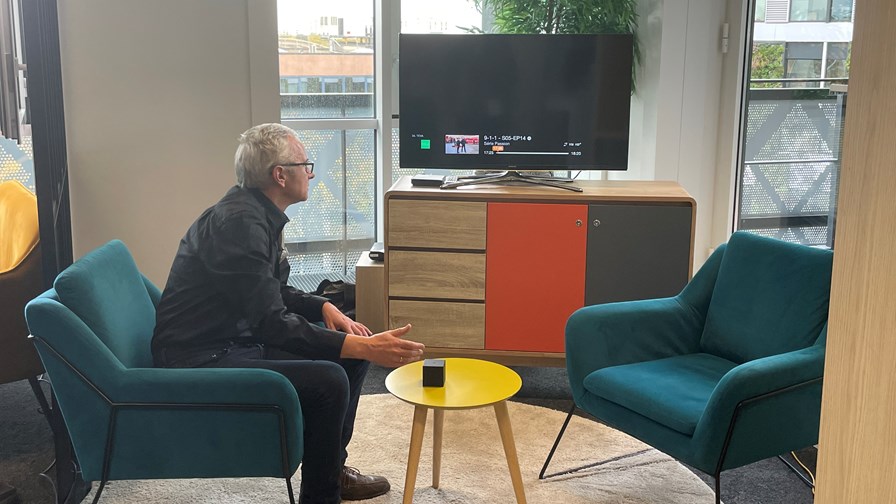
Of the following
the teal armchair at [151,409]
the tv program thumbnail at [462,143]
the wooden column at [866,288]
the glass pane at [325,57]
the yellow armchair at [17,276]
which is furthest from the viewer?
the glass pane at [325,57]

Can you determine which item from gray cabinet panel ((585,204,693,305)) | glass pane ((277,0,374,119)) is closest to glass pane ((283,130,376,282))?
glass pane ((277,0,374,119))

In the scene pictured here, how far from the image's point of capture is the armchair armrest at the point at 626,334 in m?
3.04

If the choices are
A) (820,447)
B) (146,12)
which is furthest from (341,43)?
(820,447)

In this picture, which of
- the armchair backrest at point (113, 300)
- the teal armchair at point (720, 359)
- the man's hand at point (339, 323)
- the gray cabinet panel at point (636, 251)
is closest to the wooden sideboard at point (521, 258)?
the gray cabinet panel at point (636, 251)

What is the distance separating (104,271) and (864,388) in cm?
218

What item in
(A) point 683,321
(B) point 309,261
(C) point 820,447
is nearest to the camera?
(C) point 820,447

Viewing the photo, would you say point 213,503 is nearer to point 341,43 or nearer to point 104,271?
→ point 104,271

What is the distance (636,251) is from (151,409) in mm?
2216

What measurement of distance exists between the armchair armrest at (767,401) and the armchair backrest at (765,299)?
0.57 ft

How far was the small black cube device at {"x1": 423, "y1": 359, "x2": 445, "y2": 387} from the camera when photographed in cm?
269

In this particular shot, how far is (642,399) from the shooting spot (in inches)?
107

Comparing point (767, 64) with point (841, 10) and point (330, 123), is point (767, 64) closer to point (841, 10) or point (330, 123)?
point (841, 10)

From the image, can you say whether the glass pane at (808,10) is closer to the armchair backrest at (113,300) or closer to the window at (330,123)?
the window at (330,123)

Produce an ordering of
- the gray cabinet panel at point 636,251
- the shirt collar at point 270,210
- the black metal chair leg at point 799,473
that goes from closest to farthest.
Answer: the shirt collar at point 270,210, the black metal chair leg at point 799,473, the gray cabinet panel at point 636,251
